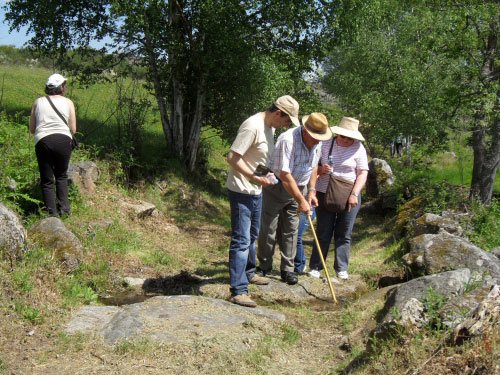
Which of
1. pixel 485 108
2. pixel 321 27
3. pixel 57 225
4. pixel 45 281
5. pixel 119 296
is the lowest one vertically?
pixel 119 296

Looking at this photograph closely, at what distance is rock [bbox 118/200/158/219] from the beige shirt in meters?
3.71

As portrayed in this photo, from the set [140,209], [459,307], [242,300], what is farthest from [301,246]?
[140,209]

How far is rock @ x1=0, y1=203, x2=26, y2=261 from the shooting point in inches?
197

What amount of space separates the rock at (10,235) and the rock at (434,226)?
574cm

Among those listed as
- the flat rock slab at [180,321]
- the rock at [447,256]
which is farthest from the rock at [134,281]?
the rock at [447,256]

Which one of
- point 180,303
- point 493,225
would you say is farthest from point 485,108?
point 180,303

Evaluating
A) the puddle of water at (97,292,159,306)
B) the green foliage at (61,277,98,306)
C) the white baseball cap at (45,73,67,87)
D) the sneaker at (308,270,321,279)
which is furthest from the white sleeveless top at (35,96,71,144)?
the sneaker at (308,270,321,279)

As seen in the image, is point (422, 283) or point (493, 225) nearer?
point (422, 283)

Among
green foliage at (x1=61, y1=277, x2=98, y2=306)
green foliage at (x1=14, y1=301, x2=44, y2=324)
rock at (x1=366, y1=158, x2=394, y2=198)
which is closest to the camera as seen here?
green foliage at (x1=14, y1=301, x2=44, y2=324)

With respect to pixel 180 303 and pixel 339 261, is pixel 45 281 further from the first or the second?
pixel 339 261

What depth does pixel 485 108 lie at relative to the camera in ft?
29.1

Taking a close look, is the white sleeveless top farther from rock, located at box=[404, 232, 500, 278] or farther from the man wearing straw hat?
rock, located at box=[404, 232, 500, 278]

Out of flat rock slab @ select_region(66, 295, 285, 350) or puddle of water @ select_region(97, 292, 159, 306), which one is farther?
puddle of water @ select_region(97, 292, 159, 306)

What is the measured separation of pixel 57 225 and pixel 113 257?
94 cm
